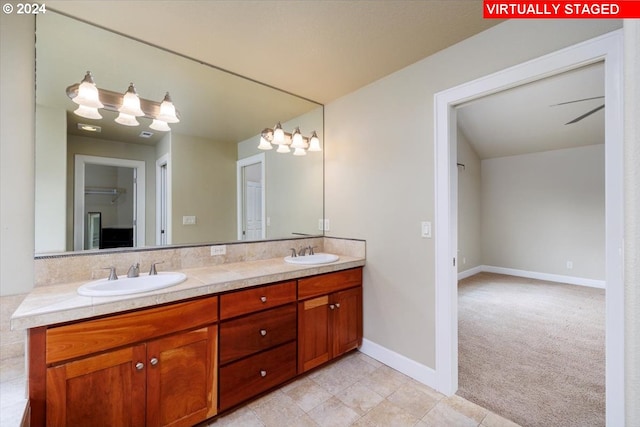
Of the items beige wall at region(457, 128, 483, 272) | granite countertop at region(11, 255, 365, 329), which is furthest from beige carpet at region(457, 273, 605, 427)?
granite countertop at region(11, 255, 365, 329)

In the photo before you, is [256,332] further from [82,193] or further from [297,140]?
[297,140]

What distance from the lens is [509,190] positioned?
18.2 ft

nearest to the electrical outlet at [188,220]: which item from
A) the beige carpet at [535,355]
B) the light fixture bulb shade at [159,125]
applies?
the light fixture bulb shade at [159,125]

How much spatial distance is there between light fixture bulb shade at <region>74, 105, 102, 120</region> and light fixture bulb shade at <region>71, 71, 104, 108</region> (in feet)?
0.08

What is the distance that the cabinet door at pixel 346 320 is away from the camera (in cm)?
226

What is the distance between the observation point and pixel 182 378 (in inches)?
59.2

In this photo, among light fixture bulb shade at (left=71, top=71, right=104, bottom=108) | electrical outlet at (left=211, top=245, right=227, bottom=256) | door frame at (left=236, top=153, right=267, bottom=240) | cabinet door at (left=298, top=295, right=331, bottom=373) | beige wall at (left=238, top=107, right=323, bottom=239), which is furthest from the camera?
beige wall at (left=238, top=107, right=323, bottom=239)

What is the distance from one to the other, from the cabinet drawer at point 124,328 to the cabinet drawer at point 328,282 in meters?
0.67

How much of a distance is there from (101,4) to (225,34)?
0.65 metres

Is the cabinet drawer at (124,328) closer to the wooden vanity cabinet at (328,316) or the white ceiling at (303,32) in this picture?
the wooden vanity cabinet at (328,316)

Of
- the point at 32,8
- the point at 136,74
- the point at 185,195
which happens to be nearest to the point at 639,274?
the point at 185,195

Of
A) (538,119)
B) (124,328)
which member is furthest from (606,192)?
(538,119)

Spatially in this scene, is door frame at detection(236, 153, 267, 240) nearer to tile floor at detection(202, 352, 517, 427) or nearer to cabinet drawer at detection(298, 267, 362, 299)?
cabinet drawer at detection(298, 267, 362, 299)

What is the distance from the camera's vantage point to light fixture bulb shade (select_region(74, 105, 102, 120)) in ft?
5.55
